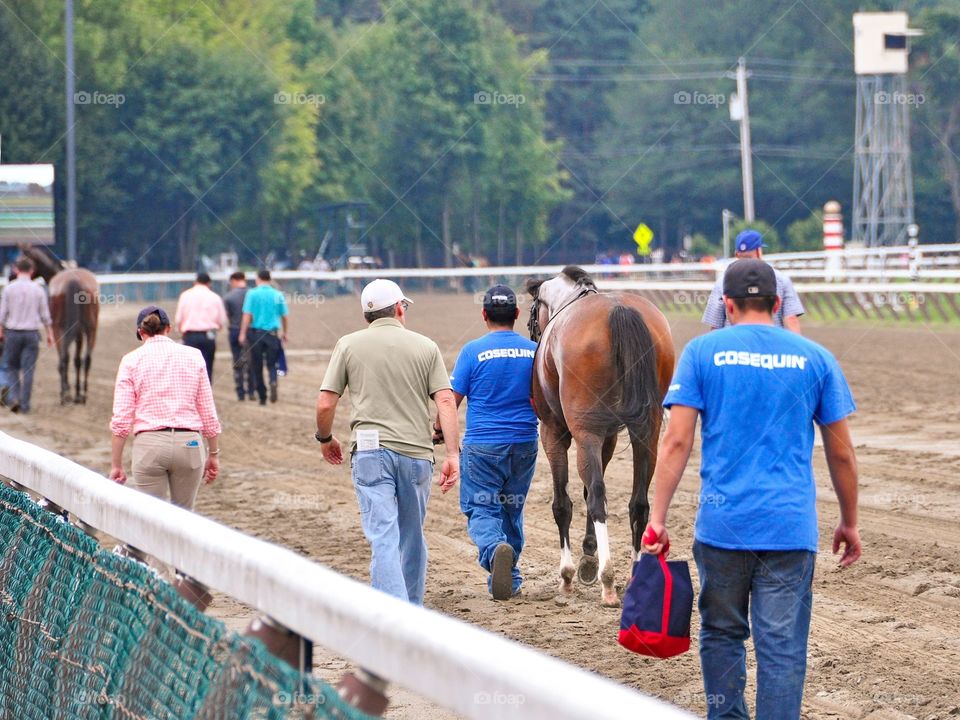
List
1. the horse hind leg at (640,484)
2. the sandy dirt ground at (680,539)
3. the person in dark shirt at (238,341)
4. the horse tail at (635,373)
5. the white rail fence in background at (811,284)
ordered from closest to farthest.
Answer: the sandy dirt ground at (680,539) → the horse hind leg at (640,484) → the horse tail at (635,373) → the person in dark shirt at (238,341) → the white rail fence in background at (811,284)

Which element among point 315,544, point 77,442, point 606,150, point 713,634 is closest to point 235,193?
point 606,150

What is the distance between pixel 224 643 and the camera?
9.36 ft

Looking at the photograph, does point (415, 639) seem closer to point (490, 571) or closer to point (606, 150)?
point (490, 571)

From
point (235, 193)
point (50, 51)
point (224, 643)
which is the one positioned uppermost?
point (50, 51)

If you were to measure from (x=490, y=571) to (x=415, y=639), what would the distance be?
5.55m

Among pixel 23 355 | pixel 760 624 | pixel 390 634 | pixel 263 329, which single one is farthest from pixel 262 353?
pixel 390 634

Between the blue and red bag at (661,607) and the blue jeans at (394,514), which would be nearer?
the blue and red bag at (661,607)

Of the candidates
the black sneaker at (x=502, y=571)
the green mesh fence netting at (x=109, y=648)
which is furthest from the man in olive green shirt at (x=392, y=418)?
the green mesh fence netting at (x=109, y=648)

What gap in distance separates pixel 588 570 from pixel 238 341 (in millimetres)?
12299

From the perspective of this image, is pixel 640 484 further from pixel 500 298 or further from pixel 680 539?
pixel 500 298

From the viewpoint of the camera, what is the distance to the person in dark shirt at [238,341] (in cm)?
1895

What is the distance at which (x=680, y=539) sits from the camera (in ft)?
29.7

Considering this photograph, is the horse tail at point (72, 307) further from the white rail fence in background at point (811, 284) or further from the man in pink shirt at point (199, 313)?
the white rail fence in background at point (811, 284)

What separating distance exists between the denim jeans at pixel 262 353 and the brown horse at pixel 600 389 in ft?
34.5
